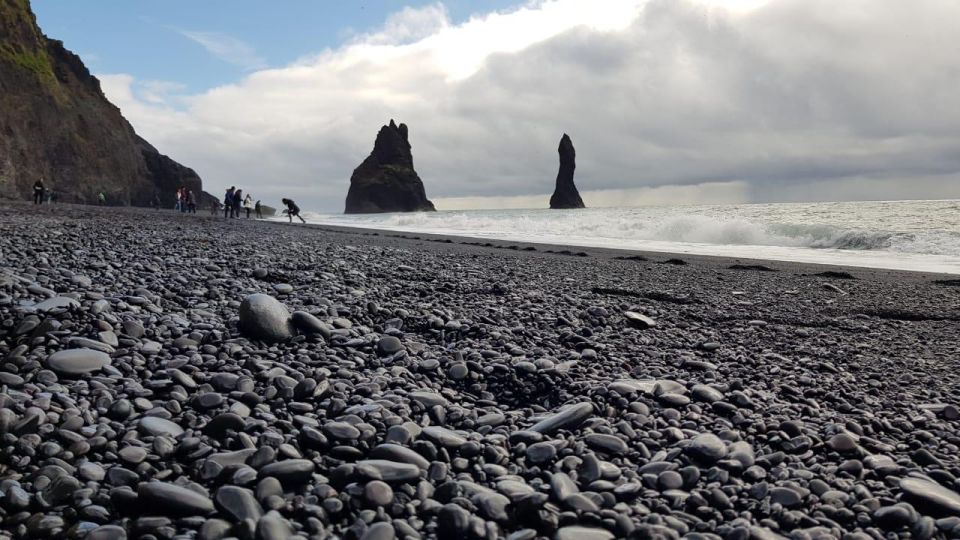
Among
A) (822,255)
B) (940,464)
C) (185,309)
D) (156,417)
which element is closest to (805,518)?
(940,464)

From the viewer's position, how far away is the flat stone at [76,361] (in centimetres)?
322

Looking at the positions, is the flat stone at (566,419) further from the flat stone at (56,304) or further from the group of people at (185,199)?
the group of people at (185,199)

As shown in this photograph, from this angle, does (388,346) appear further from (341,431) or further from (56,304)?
(56,304)

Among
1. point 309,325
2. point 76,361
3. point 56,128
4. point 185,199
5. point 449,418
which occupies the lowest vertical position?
point 449,418

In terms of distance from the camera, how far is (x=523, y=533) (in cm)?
204

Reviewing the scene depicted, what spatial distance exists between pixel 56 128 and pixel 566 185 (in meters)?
103

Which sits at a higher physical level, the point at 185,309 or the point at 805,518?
the point at 185,309

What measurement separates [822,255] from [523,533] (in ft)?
51.6

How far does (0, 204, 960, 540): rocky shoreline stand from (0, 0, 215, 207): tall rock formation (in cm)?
4479

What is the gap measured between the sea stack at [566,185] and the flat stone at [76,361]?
439ft

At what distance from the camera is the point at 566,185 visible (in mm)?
137250

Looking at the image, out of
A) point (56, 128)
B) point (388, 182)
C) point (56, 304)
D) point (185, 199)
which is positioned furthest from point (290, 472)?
point (388, 182)

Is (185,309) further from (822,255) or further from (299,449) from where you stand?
(822,255)

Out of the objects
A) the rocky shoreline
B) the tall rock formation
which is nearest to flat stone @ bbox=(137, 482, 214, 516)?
the rocky shoreline
